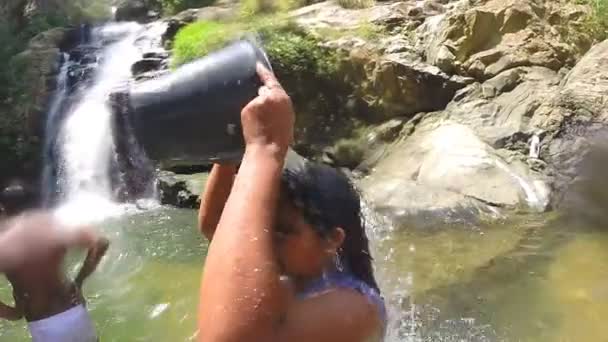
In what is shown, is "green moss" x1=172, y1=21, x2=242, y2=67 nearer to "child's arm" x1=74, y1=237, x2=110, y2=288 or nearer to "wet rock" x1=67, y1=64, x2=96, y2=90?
"wet rock" x1=67, y1=64, x2=96, y2=90

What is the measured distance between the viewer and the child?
3.60 m

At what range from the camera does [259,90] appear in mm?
1410

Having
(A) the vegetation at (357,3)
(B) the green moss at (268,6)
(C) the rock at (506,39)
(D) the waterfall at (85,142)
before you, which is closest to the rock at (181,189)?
(D) the waterfall at (85,142)

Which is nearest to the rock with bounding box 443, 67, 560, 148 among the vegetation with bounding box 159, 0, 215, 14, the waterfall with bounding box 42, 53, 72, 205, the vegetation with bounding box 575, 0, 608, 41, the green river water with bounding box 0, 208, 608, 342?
the vegetation with bounding box 575, 0, 608, 41

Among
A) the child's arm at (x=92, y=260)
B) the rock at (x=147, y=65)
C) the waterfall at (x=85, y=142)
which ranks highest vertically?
the child's arm at (x=92, y=260)

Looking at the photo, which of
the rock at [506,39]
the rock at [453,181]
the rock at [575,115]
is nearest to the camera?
the rock at [453,181]

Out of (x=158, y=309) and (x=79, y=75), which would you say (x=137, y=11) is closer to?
(x=79, y=75)

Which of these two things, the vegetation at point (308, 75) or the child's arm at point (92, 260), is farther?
the vegetation at point (308, 75)

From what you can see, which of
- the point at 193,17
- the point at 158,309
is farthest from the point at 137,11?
the point at 158,309

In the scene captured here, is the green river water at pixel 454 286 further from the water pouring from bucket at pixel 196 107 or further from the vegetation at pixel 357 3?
the vegetation at pixel 357 3

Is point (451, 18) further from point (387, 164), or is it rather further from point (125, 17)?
point (125, 17)

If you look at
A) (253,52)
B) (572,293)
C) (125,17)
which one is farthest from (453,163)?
(125,17)

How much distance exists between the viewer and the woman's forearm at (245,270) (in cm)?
117

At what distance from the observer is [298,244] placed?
4.21 ft
